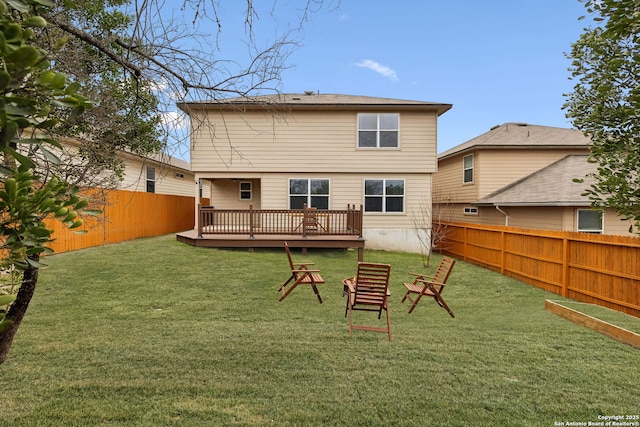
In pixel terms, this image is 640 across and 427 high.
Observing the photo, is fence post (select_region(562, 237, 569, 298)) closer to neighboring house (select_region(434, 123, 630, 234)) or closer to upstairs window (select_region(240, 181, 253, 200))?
neighboring house (select_region(434, 123, 630, 234))

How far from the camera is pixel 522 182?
15586mm

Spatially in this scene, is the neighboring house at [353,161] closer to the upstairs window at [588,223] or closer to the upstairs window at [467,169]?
the upstairs window at [467,169]

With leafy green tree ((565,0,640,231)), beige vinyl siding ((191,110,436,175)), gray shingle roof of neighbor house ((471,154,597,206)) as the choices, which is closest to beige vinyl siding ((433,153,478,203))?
gray shingle roof of neighbor house ((471,154,597,206))

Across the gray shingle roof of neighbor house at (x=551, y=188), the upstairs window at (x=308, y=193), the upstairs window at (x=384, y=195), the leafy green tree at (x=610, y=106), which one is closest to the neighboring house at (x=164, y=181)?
the upstairs window at (x=308, y=193)

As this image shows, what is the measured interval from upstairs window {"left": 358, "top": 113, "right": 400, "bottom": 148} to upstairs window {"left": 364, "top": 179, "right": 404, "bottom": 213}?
5.01 ft

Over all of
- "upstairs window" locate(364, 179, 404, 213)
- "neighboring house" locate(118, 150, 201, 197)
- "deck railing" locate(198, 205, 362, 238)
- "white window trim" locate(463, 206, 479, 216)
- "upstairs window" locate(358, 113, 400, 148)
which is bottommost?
"deck railing" locate(198, 205, 362, 238)

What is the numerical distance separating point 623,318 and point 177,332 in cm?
775

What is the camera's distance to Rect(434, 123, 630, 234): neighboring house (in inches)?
475

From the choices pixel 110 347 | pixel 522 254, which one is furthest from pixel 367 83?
pixel 522 254

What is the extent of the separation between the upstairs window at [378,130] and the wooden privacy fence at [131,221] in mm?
8840

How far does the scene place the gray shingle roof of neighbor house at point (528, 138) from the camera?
16359 mm

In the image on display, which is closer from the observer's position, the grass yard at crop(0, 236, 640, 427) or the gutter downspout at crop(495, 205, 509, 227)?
the grass yard at crop(0, 236, 640, 427)

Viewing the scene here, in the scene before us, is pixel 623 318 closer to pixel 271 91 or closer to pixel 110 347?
pixel 271 91

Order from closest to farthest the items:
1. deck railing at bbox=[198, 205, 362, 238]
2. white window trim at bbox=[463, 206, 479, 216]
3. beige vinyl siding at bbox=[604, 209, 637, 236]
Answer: beige vinyl siding at bbox=[604, 209, 637, 236] < deck railing at bbox=[198, 205, 362, 238] < white window trim at bbox=[463, 206, 479, 216]
